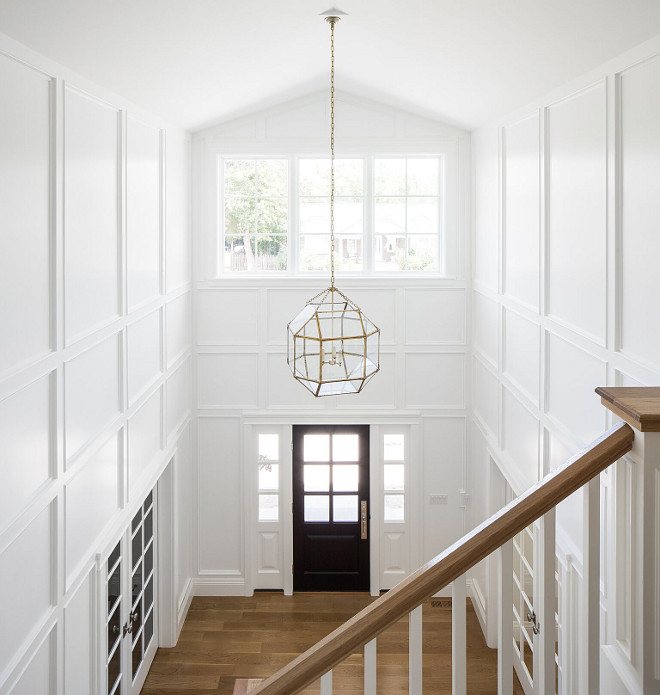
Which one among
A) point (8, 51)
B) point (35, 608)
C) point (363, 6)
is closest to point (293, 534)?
point (35, 608)

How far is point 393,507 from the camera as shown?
718 centimetres

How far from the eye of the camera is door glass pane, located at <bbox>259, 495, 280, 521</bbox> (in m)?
7.18

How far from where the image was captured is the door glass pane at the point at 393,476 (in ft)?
23.5

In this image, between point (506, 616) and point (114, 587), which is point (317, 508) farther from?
point (506, 616)

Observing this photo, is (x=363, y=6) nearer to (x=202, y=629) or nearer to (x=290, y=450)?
(x=290, y=450)

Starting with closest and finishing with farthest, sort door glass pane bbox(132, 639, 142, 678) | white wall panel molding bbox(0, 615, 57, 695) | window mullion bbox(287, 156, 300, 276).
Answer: white wall panel molding bbox(0, 615, 57, 695) → door glass pane bbox(132, 639, 142, 678) → window mullion bbox(287, 156, 300, 276)

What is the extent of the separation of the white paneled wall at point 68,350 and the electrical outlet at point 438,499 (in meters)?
2.83

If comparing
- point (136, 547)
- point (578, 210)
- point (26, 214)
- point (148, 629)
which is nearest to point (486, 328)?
point (578, 210)

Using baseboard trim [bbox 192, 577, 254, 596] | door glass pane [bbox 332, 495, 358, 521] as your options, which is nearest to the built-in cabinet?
baseboard trim [bbox 192, 577, 254, 596]

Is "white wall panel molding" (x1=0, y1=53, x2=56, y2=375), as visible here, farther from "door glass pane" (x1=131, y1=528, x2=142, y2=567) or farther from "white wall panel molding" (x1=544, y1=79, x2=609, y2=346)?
"white wall panel molding" (x1=544, y1=79, x2=609, y2=346)

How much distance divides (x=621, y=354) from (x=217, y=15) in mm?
2479

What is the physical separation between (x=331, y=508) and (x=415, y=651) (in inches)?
226

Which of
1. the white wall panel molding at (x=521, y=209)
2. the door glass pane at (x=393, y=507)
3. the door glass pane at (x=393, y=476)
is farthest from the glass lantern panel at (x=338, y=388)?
the door glass pane at (x=393, y=507)

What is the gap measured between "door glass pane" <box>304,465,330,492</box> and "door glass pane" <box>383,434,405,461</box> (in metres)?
0.58
